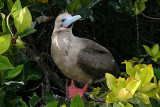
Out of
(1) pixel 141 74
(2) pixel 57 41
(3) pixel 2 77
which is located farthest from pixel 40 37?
(1) pixel 141 74

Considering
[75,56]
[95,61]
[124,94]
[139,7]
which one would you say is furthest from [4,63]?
[139,7]

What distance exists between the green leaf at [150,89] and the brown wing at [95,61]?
4.65ft

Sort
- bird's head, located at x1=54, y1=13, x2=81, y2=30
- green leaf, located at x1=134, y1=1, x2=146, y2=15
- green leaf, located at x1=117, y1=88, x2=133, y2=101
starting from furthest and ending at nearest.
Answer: bird's head, located at x1=54, y1=13, x2=81, y2=30
green leaf, located at x1=134, y1=1, x2=146, y2=15
green leaf, located at x1=117, y1=88, x2=133, y2=101

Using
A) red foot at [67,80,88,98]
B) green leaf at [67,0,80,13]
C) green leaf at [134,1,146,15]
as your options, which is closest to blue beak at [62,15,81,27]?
green leaf at [67,0,80,13]

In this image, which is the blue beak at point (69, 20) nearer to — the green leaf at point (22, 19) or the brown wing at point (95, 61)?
the brown wing at point (95, 61)

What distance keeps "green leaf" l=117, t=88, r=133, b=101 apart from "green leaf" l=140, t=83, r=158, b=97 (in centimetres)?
22

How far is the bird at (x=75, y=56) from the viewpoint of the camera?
3.46 meters

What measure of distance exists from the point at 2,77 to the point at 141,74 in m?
1.37

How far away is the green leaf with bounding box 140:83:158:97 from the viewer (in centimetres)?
219

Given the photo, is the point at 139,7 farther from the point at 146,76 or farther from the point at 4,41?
the point at 4,41

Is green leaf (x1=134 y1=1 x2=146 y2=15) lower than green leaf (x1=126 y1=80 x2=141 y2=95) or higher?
higher

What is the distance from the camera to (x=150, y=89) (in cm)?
221

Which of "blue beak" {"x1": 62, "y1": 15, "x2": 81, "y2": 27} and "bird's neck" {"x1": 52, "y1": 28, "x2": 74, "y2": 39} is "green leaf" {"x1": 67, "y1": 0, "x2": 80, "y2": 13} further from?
"bird's neck" {"x1": 52, "y1": 28, "x2": 74, "y2": 39}

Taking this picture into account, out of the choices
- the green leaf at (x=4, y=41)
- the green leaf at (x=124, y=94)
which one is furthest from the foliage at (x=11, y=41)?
the green leaf at (x=124, y=94)
